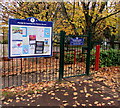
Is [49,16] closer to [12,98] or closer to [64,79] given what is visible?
[64,79]

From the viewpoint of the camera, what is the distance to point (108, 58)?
698 cm

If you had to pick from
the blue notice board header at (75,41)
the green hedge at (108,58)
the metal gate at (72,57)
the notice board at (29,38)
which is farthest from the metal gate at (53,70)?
the green hedge at (108,58)

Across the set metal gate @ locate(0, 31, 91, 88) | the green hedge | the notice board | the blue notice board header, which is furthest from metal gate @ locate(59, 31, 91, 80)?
the green hedge

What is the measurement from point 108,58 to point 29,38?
14.4 feet

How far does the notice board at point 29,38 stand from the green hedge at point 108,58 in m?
3.09

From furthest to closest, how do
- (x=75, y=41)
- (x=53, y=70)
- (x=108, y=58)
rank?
(x=108, y=58), (x=53, y=70), (x=75, y=41)

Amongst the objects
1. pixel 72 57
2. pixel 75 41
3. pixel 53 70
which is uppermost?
pixel 75 41

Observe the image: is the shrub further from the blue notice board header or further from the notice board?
the notice board

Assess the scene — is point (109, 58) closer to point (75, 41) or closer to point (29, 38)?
point (75, 41)

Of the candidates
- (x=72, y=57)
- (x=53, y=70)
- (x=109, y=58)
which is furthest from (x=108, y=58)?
(x=53, y=70)

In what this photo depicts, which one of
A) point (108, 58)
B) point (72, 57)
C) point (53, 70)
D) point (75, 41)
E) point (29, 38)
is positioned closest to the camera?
point (29, 38)

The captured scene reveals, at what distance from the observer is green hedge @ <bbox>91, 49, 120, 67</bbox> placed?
22.4 ft

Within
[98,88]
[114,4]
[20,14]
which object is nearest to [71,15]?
[114,4]

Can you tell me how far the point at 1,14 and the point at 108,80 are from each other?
26.6 ft
